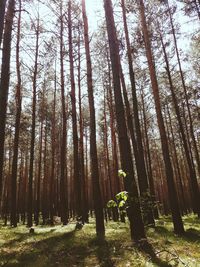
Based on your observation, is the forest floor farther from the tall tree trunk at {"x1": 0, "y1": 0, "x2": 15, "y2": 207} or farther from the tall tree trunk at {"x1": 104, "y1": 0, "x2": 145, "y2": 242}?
the tall tree trunk at {"x1": 0, "y1": 0, "x2": 15, "y2": 207}

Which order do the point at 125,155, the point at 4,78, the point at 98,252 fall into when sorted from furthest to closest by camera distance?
the point at 125,155
the point at 4,78
the point at 98,252

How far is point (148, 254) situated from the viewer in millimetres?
5555

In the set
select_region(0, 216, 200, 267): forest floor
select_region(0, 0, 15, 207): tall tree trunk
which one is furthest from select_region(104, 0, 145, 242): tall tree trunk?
select_region(0, 0, 15, 207): tall tree trunk

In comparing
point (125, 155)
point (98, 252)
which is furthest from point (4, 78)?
point (98, 252)

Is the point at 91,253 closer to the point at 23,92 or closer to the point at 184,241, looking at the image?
the point at 184,241

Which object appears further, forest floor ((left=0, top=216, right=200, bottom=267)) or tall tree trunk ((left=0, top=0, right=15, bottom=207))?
tall tree trunk ((left=0, top=0, right=15, bottom=207))

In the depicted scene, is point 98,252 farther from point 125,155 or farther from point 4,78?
point 4,78

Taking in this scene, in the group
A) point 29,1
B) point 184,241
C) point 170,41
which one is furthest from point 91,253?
point 170,41

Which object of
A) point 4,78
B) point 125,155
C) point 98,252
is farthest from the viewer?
point 125,155

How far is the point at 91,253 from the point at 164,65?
12.6 metres

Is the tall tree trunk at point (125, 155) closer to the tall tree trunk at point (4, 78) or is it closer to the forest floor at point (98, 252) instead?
the forest floor at point (98, 252)

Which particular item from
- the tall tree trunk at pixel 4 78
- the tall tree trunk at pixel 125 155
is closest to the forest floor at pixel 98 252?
the tall tree trunk at pixel 125 155

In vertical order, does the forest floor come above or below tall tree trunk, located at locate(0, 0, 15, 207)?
below

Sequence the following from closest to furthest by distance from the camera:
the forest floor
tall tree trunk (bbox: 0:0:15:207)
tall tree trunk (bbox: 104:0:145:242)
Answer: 1. the forest floor
2. tall tree trunk (bbox: 0:0:15:207)
3. tall tree trunk (bbox: 104:0:145:242)
